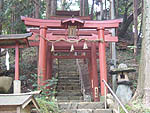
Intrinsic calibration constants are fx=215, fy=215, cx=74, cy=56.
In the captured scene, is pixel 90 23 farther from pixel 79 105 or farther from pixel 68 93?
pixel 68 93

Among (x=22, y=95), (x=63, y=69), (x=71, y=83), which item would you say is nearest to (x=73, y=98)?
(x=71, y=83)

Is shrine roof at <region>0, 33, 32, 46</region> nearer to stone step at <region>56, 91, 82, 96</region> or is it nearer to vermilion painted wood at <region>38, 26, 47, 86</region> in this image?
vermilion painted wood at <region>38, 26, 47, 86</region>

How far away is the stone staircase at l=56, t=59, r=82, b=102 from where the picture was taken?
35.6 ft

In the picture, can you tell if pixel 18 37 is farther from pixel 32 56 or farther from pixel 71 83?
pixel 32 56

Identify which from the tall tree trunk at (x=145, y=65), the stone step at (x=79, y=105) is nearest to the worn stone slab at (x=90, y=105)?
the stone step at (x=79, y=105)

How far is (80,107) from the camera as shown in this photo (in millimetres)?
7699

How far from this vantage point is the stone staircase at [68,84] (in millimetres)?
10836

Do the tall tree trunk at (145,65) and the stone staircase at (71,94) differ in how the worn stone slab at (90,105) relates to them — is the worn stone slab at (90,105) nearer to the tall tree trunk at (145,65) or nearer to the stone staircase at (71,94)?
the stone staircase at (71,94)

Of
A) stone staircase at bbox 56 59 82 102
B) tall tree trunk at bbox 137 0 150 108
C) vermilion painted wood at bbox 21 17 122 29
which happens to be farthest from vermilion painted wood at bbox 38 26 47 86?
tall tree trunk at bbox 137 0 150 108

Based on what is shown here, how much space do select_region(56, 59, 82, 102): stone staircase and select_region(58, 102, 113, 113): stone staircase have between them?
259 cm

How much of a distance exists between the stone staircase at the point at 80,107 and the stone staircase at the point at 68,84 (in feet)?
8.51

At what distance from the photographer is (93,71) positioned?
10.7 m

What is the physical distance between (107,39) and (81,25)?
4.32 ft

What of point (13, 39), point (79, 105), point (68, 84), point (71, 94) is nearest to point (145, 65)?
point (79, 105)
